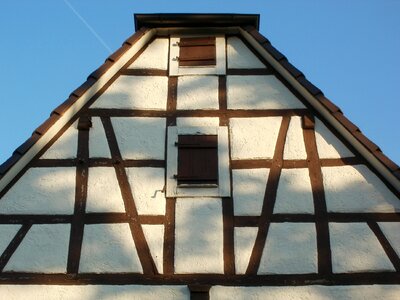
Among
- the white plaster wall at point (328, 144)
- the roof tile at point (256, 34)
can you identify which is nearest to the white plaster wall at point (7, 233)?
the white plaster wall at point (328, 144)

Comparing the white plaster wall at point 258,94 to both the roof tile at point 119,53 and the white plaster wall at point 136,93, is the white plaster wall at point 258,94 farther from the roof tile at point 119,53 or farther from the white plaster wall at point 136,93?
the roof tile at point 119,53

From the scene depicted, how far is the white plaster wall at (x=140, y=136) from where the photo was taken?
714 cm

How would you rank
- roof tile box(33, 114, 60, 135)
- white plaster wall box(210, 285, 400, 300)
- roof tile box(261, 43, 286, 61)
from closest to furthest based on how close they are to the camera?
white plaster wall box(210, 285, 400, 300)
roof tile box(33, 114, 60, 135)
roof tile box(261, 43, 286, 61)

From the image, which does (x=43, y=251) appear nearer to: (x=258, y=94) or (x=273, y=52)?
(x=258, y=94)

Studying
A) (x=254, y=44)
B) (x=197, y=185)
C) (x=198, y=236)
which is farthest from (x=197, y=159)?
(x=254, y=44)

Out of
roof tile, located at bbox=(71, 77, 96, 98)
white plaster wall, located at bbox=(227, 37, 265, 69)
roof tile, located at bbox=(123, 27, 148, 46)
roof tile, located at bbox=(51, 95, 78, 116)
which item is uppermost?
roof tile, located at bbox=(123, 27, 148, 46)

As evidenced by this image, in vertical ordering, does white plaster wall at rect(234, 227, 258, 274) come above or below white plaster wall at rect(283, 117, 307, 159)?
below

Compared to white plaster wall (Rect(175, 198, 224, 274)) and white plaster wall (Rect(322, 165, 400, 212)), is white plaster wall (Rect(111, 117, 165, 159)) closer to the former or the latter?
white plaster wall (Rect(175, 198, 224, 274))

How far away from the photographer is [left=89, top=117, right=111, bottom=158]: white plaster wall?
23.4ft

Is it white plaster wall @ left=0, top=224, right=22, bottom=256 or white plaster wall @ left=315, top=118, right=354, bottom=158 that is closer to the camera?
white plaster wall @ left=0, top=224, right=22, bottom=256

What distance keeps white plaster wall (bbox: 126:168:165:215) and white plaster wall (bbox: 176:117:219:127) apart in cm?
77

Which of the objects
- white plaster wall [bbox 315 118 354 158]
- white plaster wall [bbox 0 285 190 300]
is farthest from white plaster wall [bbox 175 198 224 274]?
white plaster wall [bbox 315 118 354 158]

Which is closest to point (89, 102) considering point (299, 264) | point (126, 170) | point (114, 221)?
point (126, 170)

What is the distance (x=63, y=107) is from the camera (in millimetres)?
7367
